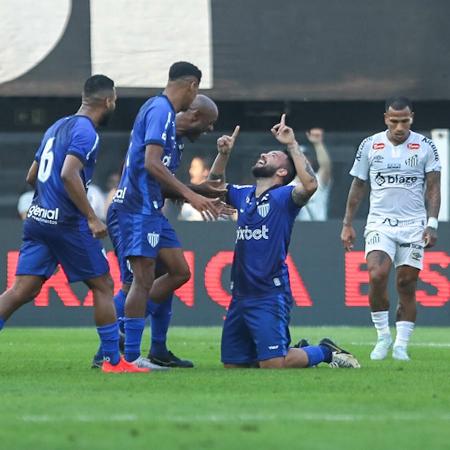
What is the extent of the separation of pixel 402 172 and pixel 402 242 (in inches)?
22.5

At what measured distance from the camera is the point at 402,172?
12.5 meters

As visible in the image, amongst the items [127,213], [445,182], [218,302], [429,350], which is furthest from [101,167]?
[127,213]

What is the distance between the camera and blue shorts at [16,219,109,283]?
34.2 ft

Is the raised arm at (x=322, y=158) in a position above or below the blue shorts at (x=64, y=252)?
above

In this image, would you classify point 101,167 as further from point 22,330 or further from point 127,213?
→ point 127,213

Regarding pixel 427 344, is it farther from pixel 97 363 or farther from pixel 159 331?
pixel 97 363

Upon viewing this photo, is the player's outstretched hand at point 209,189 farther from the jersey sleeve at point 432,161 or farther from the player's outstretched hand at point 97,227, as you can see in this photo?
the jersey sleeve at point 432,161

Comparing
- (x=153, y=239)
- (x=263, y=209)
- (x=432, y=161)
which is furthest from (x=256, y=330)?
(x=432, y=161)

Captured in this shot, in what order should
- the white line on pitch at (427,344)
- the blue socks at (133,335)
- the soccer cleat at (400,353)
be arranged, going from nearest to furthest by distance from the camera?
the blue socks at (133,335), the soccer cleat at (400,353), the white line on pitch at (427,344)

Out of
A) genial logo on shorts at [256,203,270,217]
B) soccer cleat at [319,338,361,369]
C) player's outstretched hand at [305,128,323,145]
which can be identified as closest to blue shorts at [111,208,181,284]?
genial logo on shorts at [256,203,270,217]

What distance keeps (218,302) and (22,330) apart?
2.45 metres

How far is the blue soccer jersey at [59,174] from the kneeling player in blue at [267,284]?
1419 mm

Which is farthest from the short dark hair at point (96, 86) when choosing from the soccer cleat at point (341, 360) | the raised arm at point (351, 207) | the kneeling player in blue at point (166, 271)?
the raised arm at point (351, 207)

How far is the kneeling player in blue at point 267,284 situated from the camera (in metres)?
11.2
